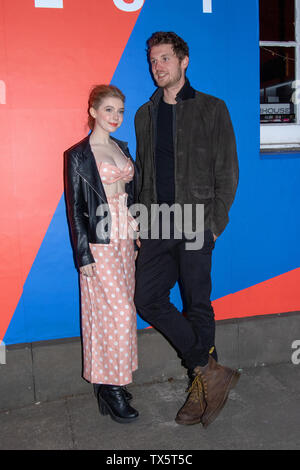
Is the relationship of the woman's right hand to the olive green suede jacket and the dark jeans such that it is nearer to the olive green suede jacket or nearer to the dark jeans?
the dark jeans

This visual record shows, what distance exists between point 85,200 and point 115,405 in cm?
132

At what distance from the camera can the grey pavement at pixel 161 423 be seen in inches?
98.4

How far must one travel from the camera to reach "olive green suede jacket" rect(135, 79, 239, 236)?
8.89 feet

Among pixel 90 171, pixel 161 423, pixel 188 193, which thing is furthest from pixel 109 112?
pixel 161 423

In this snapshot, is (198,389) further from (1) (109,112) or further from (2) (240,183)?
(1) (109,112)

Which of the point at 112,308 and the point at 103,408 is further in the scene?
the point at 103,408

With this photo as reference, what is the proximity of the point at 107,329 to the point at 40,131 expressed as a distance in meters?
1.40

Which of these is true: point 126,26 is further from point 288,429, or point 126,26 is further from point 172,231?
point 288,429

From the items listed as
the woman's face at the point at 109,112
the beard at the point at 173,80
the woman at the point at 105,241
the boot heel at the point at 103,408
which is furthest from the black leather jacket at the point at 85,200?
the boot heel at the point at 103,408

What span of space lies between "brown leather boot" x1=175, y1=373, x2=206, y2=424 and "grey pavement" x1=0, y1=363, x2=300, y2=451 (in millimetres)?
48

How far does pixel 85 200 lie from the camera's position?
2.68 meters

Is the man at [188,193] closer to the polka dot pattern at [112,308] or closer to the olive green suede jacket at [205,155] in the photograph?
the olive green suede jacket at [205,155]

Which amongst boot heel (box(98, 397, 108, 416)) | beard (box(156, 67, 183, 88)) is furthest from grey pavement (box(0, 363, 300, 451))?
beard (box(156, 67, 183, 88))

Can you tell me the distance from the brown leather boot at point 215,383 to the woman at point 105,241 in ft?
1.55
